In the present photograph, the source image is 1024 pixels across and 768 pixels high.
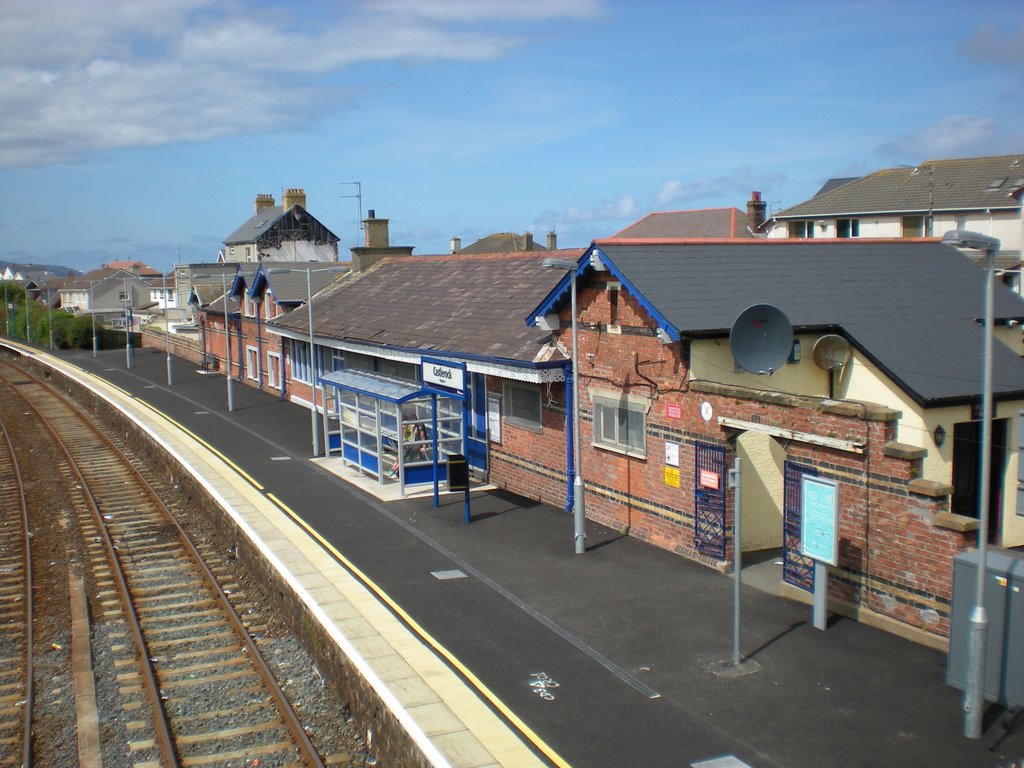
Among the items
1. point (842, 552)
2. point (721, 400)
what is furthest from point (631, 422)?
point (842, 552)

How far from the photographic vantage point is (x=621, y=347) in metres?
15.3

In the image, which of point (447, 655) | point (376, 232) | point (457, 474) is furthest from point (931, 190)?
point (447, 655)

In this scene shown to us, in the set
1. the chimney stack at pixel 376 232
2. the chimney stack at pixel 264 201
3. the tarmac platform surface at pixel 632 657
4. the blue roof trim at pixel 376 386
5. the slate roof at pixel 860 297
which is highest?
the chimney stack at pixel 264 201

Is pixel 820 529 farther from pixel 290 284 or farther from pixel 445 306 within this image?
pixel 290 284

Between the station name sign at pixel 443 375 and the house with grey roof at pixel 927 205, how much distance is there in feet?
91.5

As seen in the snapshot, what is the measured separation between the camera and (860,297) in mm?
15062

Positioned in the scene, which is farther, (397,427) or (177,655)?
(397,427)

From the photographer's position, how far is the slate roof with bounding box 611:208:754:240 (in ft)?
168

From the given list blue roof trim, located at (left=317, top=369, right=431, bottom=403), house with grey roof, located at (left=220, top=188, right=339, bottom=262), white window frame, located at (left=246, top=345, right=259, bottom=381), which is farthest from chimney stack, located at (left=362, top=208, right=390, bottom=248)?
house with grey roof, located at (left=220, top=188, right=339, bottom=262)

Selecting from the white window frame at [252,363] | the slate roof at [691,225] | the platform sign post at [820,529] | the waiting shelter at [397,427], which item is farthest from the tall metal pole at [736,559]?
the slate roof at [691,225]

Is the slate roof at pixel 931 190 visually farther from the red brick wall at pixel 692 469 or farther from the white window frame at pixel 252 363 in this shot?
the red brick wall at pixel 692 469

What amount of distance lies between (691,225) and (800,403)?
42779 mm

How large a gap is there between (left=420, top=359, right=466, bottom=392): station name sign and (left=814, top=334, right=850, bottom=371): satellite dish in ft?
25.3

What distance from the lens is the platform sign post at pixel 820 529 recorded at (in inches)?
409
